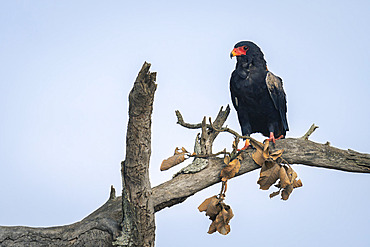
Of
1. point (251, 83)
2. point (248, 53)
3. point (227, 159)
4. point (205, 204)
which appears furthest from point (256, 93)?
point (205, 204)

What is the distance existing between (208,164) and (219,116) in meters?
0.92

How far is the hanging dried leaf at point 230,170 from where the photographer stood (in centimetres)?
389

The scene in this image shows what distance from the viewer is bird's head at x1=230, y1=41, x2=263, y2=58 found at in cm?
464

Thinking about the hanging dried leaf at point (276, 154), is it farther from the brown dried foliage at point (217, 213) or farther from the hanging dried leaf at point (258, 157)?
the brown dried foliage at point (217, 213)

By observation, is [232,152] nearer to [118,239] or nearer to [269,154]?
[269,154]

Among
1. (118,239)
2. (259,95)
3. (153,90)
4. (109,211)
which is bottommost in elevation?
(118,239)

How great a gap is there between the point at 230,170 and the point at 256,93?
3.30 ft

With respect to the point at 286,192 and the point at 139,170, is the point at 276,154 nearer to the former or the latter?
the point at 286,192

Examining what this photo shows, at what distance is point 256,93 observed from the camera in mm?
4555

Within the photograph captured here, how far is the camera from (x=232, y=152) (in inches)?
155

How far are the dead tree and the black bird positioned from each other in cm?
51

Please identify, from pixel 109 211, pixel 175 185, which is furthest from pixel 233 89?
pixel 109 211

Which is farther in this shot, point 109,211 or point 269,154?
point 269,154

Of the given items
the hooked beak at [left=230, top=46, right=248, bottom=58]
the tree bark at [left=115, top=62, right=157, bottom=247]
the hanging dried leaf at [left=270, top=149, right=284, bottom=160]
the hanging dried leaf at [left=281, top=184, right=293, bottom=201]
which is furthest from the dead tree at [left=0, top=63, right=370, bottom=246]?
the hooked beak at [left=230, top=46, right=248, bottom=58]
